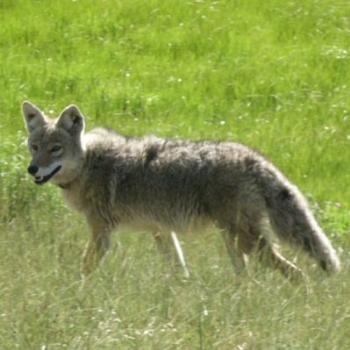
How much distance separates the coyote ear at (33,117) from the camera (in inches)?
440

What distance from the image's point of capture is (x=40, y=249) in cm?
883

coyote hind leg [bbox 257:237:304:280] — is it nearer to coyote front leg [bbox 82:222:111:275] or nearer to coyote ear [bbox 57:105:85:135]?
coyote front leg [bbox 82:222:111:275]

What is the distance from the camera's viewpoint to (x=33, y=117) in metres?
11.2

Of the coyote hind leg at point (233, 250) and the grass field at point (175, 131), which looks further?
the coyote hind leg at point (233, 250)

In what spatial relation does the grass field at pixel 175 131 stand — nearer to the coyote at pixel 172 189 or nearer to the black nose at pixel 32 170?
the coyote at pixel 172 189

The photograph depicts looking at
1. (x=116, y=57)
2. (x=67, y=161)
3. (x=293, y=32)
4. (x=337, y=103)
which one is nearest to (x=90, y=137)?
(x=67, y=161)

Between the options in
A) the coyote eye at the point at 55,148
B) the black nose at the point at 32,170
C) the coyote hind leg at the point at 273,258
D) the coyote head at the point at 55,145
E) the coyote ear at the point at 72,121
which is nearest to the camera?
the coyote hind leg at the point at 273,258

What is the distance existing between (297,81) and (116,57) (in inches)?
A: 97.5

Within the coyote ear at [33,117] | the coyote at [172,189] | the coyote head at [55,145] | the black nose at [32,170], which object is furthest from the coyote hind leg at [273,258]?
the coyote ear at [33,117]

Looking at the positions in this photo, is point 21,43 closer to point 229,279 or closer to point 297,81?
point 297,81

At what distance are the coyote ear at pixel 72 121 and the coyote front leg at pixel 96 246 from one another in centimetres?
91

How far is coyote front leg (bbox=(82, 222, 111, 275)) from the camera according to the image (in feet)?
30.9

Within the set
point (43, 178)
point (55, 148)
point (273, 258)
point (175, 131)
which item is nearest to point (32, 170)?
point (43, 178)

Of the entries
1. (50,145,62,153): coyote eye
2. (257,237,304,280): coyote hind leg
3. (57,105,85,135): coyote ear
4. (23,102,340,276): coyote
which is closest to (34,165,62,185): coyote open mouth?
(23,102,340,276): coyote
